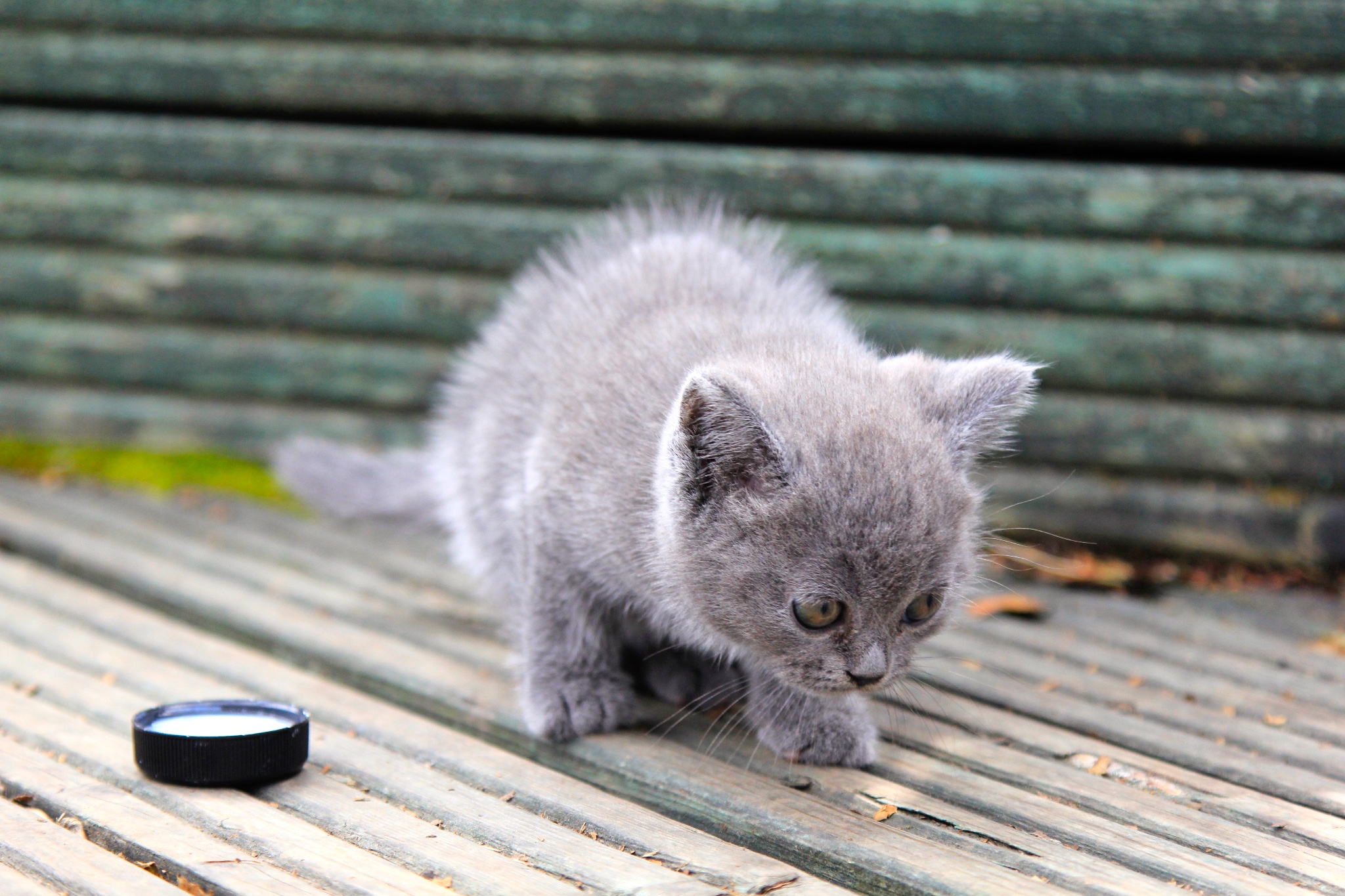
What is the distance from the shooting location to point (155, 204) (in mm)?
4395

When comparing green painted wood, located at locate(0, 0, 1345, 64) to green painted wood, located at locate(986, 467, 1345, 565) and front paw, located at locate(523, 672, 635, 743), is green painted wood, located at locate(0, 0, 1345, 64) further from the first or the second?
Result: front paw, located at locate(523, 672, 635, 743)

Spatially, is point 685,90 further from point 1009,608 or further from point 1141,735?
point 1141,735

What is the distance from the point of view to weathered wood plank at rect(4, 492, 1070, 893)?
2074 millimetres

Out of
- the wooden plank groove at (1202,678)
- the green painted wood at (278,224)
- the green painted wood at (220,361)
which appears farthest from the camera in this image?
the green painted wood at (220,361)

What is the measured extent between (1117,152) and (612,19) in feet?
5.48

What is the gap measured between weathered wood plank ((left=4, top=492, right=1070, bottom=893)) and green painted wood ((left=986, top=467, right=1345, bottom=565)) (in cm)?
168

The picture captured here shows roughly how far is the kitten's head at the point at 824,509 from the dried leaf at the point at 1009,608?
1198mm

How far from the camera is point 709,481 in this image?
7.45 ft

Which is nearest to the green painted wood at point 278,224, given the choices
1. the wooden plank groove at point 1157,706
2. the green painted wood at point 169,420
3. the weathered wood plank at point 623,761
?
the green painted wood at point 169,420

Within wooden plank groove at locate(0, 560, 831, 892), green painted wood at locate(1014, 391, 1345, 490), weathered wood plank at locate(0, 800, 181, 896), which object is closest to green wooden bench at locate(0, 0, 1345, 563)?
green painted wood at locate(1014, 391, 1345, 490)

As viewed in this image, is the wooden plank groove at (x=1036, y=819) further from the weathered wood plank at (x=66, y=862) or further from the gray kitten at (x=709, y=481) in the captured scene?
the weathered wood plank at (x=66, y=862)

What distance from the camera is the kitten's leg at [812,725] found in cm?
247

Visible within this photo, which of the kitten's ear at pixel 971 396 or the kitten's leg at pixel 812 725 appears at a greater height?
the kitten's ear at pixel 971 396

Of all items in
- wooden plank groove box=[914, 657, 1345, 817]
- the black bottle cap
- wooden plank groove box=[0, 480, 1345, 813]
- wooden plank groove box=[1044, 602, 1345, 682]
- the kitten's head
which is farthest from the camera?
wooden plank groove box=[1044, 602, 1345, 682]
